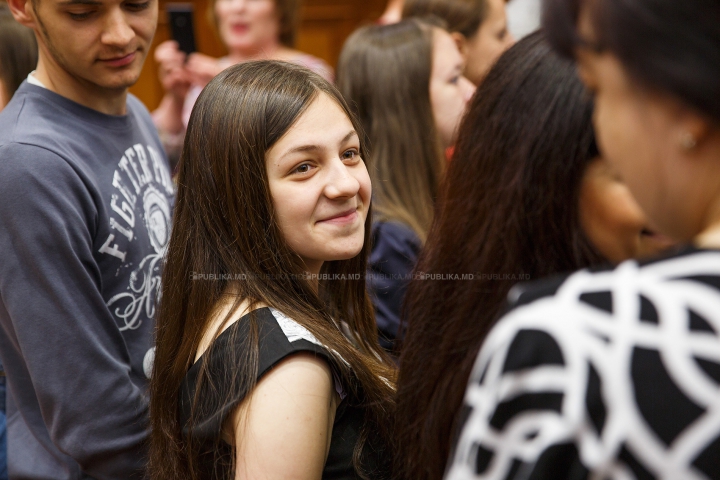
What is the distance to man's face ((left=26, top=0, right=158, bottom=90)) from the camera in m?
1.43

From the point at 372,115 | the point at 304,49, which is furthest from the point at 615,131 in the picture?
the point at 304,49

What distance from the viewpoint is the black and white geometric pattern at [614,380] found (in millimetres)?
496

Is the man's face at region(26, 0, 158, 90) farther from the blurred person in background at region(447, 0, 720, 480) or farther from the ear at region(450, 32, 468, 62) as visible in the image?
the ear at region(450, 32, 468, 62)

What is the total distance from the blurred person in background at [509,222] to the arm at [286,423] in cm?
15

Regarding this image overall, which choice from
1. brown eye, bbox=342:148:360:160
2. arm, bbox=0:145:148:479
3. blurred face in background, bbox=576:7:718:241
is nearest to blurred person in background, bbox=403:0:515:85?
brown eye, bbox=342:148:360:160

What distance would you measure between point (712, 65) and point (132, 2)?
4.36 ft

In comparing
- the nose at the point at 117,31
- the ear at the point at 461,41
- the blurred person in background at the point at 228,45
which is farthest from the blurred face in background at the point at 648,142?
the blurred person in background at the point at 228,45

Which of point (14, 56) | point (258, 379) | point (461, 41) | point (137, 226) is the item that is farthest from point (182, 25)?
point (258, 379)

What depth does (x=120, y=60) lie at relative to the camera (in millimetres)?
1520

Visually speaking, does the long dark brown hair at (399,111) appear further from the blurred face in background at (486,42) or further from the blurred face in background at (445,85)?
the blurred face in background at (486,42)

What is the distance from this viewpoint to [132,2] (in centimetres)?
153

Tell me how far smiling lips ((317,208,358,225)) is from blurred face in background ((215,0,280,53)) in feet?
6.84

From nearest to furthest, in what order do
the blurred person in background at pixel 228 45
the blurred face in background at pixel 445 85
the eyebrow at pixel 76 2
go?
the eyebrow at pixel 76 2
the blurred face in background at pixel 445 85
the blurred person in background at pixel 228 45

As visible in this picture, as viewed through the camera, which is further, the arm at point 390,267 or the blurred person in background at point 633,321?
the arm at point 390,267
